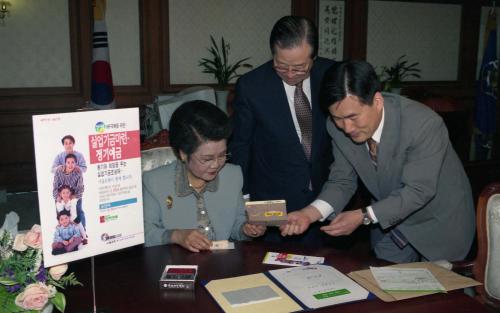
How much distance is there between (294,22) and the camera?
2.40 metres

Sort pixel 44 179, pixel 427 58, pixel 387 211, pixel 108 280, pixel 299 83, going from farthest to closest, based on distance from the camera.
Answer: pixel 427 58, pixel 299 83, pixel 387 211, pixel 108 280, pixel 44 179

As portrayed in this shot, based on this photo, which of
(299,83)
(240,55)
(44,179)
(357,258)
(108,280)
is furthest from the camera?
(240,55)

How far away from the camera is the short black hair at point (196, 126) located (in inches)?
84.4

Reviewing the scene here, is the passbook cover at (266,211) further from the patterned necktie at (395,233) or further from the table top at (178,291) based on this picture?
the patterned necktie at (395,233)

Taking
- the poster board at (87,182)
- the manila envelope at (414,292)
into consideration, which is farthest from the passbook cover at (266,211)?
the poster board at (87,182)

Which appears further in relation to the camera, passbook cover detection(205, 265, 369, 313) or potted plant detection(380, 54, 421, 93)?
potted plant detection(380, 54, 421, 93)

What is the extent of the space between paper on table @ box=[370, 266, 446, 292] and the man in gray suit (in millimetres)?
363

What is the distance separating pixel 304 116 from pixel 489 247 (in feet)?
3.60

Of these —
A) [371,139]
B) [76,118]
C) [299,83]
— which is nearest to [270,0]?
[299,83]

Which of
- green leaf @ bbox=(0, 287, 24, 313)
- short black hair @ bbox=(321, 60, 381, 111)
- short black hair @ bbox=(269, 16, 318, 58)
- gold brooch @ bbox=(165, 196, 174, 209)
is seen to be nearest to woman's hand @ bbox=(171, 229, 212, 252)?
gold brooch @ bbox=(165, 196, 174, 209)

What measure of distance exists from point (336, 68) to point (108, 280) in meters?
1.10

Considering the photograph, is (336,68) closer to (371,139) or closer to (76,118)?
(371,139)

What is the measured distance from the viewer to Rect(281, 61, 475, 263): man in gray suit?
194cm

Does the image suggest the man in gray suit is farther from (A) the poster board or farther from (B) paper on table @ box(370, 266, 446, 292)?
(A) the poster board
